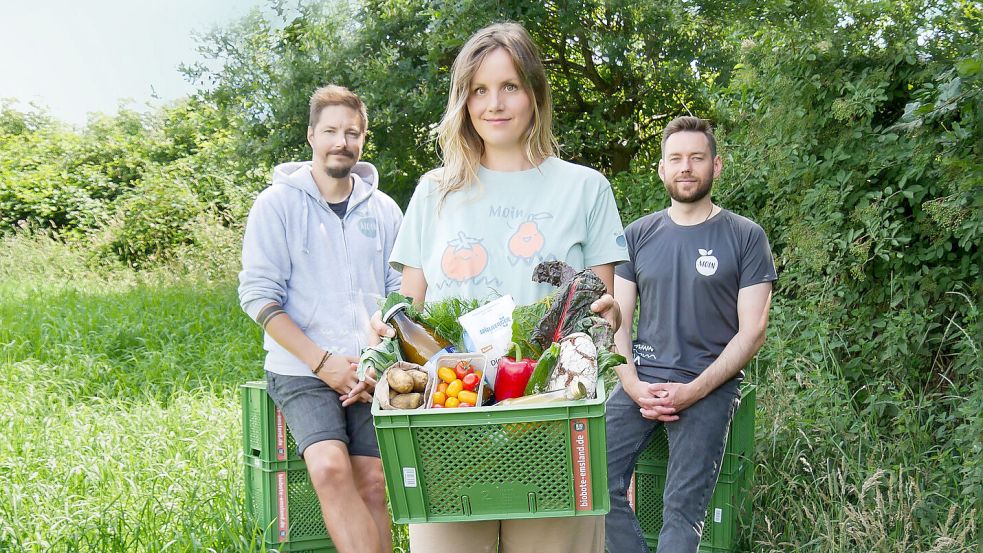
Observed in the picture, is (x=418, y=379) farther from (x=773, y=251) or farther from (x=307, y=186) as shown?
(x=773, y=251)

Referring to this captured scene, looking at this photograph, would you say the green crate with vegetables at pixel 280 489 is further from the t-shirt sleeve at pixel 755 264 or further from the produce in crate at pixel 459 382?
the t-shirt sleeve at pixel 755 264

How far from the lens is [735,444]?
3.75 m

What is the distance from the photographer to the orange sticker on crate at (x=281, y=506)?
12.6ft

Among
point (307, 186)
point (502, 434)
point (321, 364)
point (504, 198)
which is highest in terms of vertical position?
point (307, 186)

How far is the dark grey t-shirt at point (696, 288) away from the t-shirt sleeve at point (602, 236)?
1239 mm

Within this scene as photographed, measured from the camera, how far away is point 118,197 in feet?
56.6

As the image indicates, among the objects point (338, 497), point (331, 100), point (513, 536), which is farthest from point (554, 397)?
point (331, 100)

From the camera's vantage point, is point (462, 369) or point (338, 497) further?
point (338, 497)

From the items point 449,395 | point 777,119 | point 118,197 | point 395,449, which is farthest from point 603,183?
point 118,197

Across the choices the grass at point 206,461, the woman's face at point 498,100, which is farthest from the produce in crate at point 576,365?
the grass at point 206,461

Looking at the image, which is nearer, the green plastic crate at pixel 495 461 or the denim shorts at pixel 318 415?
the green plastic crate at pixel 495 461

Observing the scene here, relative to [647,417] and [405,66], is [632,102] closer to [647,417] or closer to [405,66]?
[405,66]

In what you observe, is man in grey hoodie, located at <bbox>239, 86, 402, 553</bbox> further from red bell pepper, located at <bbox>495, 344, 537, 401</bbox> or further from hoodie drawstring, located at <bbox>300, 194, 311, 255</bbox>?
red bell pepper, located at <bbox>495, 344, 537, 401</bbox>

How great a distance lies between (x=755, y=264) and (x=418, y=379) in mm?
2135
